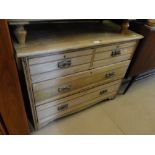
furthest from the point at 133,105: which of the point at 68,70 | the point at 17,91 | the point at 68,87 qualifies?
the point at 17,91

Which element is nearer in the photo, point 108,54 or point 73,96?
point 108,54

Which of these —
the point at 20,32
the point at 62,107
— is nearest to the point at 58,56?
the point at 20,32

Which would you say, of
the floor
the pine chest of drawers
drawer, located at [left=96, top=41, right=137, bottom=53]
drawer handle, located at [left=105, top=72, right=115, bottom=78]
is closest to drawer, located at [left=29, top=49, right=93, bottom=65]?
the pine chest of drawers

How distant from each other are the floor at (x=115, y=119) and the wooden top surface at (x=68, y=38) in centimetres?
81

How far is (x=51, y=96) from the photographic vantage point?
1132 mm

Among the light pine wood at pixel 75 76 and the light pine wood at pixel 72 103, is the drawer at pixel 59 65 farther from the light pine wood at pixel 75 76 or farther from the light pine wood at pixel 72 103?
the light pine wood at pixel 72 103

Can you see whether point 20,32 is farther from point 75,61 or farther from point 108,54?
point 108,54

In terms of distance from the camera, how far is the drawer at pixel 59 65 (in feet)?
2.93

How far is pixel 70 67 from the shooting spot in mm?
1026

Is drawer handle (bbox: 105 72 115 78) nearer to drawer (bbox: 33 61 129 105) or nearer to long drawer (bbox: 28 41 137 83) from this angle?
drawer (bbox: 33 61 129 105)

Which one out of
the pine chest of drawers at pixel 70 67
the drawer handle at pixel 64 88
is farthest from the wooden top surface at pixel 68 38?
the drawer handle at pixel 64 88

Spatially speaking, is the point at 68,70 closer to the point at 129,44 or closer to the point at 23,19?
the point at 23,19

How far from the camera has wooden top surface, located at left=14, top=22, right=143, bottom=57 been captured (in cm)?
83

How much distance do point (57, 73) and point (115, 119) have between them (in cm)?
88
